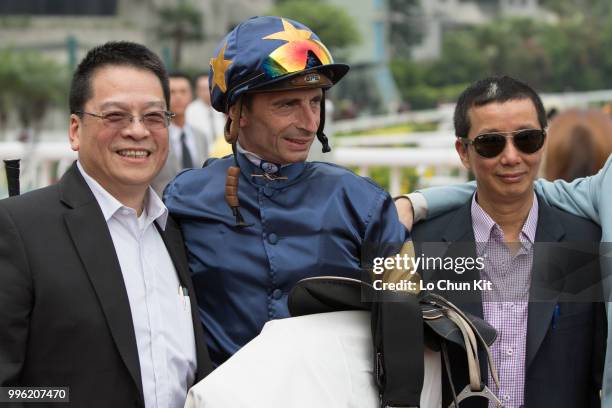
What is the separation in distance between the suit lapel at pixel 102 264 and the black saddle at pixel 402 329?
41 cm

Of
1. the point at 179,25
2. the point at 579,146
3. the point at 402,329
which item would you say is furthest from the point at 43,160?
the point at 179,25

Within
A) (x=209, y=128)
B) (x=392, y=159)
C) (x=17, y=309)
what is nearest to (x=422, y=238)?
(x=17, y=309)

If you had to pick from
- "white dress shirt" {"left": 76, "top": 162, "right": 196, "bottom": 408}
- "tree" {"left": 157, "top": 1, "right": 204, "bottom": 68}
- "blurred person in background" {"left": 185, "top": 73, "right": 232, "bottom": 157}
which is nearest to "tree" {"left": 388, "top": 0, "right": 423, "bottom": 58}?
"tree" {"left": 157, "top": 1, "right": 204, "bottom": 68}

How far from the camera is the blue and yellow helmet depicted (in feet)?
8.32

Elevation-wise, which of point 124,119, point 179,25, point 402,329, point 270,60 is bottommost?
point 402,329

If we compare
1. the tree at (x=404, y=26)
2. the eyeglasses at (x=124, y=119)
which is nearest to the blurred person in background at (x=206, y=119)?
the eyeglasses at (x=124, y=119)

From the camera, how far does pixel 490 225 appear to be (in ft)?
9.75

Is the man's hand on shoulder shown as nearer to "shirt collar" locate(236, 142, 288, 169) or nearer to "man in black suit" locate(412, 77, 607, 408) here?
"man in black suit" locate(412, 77, 607, 408)

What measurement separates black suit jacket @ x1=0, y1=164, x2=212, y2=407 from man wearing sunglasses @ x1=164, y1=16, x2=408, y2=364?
36cm

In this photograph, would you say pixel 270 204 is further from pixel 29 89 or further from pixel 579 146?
pixel 29 89

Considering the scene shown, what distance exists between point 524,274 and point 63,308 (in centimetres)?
132

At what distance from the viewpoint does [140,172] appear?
2451 millimetres

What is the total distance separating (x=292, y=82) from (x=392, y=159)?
444 cm

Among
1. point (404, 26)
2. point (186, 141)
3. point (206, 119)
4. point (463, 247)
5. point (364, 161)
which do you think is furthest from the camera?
point (404, 26)
